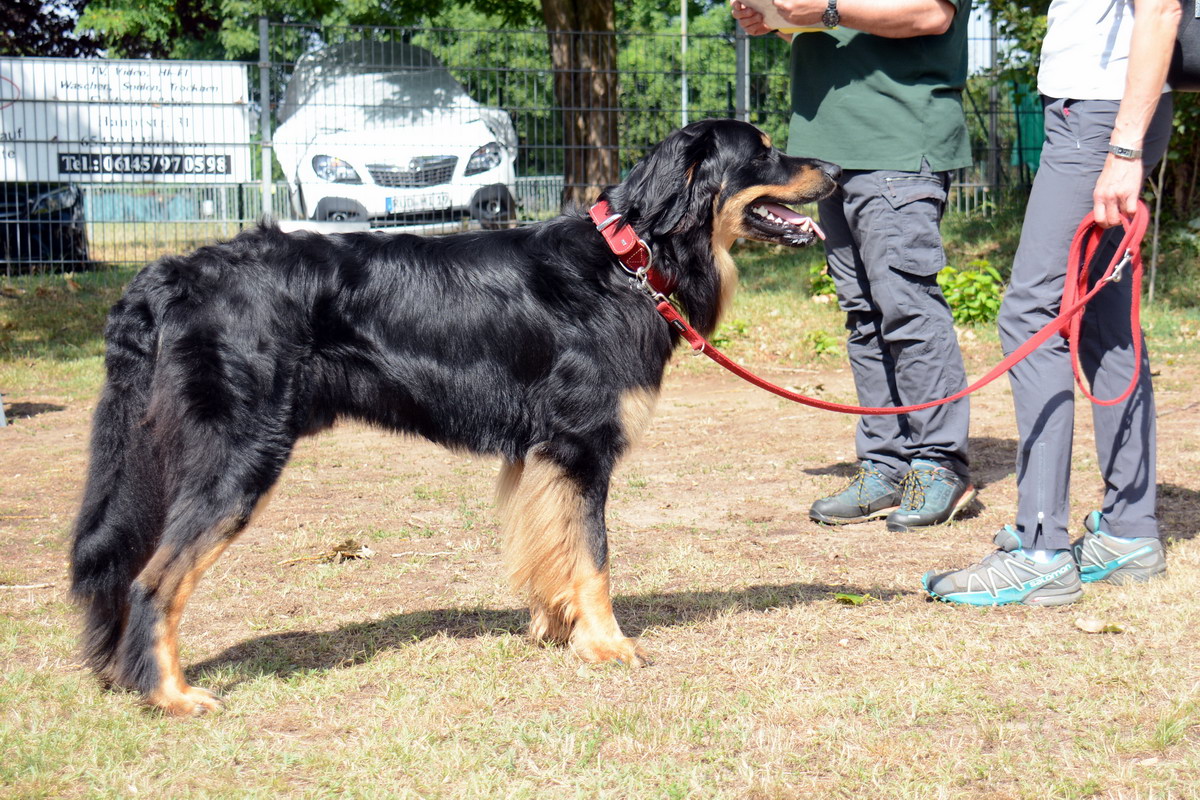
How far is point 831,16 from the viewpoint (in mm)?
4551

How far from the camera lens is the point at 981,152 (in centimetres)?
1290

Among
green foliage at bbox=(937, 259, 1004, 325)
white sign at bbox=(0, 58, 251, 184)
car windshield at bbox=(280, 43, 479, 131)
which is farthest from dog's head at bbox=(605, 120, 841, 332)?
white sign at bbox=(0, 58, 251, 184)

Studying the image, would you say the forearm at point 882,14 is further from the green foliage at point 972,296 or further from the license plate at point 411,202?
the license plate at point 411,202

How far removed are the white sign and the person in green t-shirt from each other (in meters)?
7.85

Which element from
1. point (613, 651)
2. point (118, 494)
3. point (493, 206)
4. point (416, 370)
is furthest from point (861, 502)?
point (493, 206)

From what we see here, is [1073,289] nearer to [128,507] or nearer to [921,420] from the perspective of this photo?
[921,420]

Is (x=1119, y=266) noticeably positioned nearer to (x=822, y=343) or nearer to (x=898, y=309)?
(x=898, y=309)

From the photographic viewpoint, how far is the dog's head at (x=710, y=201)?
12.0ft

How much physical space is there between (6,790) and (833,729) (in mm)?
2115

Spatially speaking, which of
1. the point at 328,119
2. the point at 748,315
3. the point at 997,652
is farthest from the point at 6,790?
the point at 328,119

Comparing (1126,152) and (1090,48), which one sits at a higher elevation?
(1090,48)

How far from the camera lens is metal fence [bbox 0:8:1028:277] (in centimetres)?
1115

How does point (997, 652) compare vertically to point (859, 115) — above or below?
below

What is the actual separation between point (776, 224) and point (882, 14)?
48.7 inches
